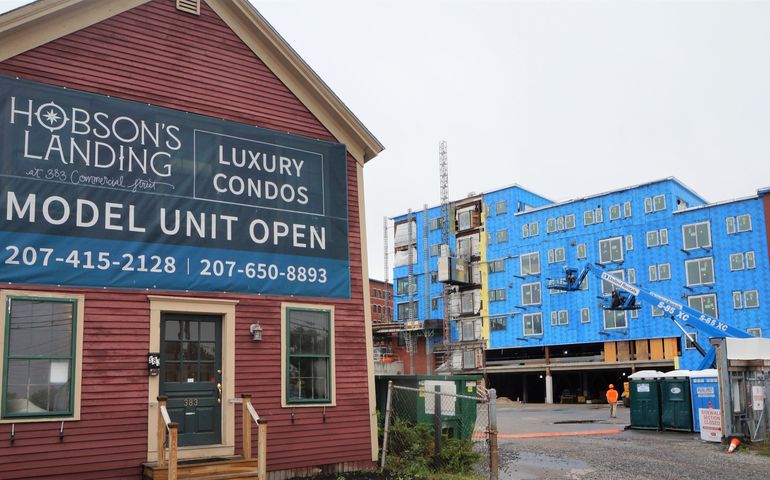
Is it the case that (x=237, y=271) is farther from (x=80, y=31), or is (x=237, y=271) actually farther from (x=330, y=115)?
(x=80, y=31)

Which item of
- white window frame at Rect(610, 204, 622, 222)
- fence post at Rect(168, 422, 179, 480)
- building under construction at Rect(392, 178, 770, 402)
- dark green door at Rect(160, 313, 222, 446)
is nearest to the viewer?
fence post at Rect(168, 422, 179, 480)

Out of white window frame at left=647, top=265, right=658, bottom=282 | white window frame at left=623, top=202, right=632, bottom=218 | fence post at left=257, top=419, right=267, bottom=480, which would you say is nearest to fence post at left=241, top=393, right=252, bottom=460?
fence post at left=257, top=419, right=267, bottom=480

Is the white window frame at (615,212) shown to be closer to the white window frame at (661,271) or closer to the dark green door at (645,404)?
the white window frame at (661,271)

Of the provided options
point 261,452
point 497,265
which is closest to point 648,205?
point 497,265

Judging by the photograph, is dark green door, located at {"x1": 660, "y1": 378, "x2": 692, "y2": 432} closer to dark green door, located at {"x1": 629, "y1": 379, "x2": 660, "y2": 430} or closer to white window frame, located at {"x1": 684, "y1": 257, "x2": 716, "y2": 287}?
dark green door, located at {"x1": 629, "y1": 379, "x2": 660, "y2": 430}

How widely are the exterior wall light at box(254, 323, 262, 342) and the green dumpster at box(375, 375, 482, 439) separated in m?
3.89

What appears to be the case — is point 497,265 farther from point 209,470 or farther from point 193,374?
point 209,470

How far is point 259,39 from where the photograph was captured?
44.6ft

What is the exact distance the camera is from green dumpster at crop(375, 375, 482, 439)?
1524cm

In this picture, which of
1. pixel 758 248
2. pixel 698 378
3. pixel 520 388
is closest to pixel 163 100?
pixel 698 378

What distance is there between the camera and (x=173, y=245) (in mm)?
12047

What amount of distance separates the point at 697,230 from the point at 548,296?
13169 millimetres

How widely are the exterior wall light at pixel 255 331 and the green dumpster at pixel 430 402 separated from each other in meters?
3.89

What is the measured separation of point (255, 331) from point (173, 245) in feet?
6.55
